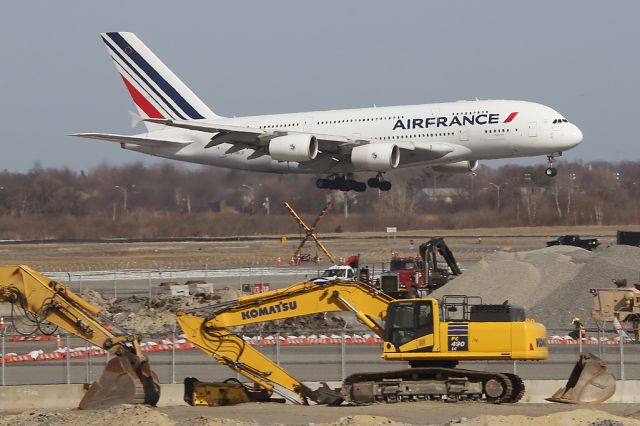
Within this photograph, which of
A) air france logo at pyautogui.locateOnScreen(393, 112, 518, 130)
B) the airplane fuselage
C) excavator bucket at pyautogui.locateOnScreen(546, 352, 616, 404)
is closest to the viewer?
excavator bucket at pyautogui.locateOnScreen(546, 352, 616, 404)

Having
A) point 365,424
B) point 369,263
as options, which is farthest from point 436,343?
point 369,263

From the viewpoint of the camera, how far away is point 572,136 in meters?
55.3

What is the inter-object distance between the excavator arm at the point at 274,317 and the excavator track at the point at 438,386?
0.94 m

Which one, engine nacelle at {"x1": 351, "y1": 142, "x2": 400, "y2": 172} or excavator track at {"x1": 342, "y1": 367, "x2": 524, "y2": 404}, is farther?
engine nacelle at {"x1": 351, "y1": 142, "x2": 400, "y2": 172}

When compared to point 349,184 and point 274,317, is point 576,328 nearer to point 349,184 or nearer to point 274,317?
point 274,317

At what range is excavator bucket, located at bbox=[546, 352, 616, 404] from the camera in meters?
22.3

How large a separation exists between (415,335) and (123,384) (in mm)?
5530

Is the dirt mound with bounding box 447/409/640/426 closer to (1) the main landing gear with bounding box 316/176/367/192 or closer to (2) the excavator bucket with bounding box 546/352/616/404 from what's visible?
(2) the excavator bucket with bounding box 546/352/616/404

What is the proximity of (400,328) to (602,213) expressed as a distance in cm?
7239

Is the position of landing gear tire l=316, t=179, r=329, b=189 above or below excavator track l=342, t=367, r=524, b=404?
above

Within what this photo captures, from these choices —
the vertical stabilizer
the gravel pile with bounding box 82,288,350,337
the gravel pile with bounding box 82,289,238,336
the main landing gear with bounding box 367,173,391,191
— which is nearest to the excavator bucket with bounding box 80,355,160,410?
the gravel pile with bounding box 82,288,350,337

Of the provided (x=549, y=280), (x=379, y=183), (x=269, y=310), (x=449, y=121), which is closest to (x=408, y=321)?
(x=269, y=310)

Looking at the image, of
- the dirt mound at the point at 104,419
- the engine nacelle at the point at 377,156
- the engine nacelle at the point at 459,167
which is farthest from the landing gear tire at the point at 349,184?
the dirt mound at the point at 104,419

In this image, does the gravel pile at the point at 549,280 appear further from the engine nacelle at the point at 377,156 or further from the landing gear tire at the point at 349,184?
the landing gear tire at the point at 349,184
